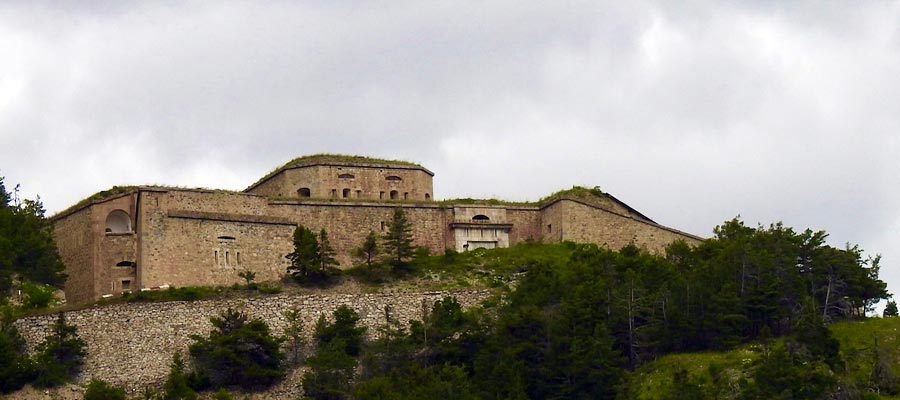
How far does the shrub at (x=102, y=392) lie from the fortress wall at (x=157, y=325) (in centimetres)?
60

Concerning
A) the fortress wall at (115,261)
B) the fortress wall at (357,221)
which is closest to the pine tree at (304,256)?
the fortress wall at (357,221)

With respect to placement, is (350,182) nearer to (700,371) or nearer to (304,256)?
(304,256)

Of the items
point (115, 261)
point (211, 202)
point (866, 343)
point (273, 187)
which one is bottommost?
point (866, 343)

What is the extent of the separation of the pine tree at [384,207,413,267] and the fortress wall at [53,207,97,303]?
1092 cm

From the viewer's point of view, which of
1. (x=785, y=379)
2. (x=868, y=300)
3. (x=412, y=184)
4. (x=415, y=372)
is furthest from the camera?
(x=412, y=184)

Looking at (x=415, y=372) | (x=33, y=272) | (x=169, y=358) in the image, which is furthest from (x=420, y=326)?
(x=33, y=272)

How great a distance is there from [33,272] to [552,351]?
19.2 meters

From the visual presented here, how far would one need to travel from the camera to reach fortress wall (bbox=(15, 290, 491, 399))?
73250 mm

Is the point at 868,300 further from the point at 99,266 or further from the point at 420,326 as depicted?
the point at 99,266

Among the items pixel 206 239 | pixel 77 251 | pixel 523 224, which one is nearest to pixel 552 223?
pixel 523 224

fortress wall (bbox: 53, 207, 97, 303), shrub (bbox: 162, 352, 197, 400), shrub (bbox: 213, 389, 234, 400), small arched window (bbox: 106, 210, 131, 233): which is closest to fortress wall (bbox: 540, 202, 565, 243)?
small arched window (bbox: 106, 210, 131, 233)

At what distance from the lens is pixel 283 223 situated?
Answer: 80.6m

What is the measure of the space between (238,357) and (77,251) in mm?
9112

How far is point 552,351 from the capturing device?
7256 centimetres
